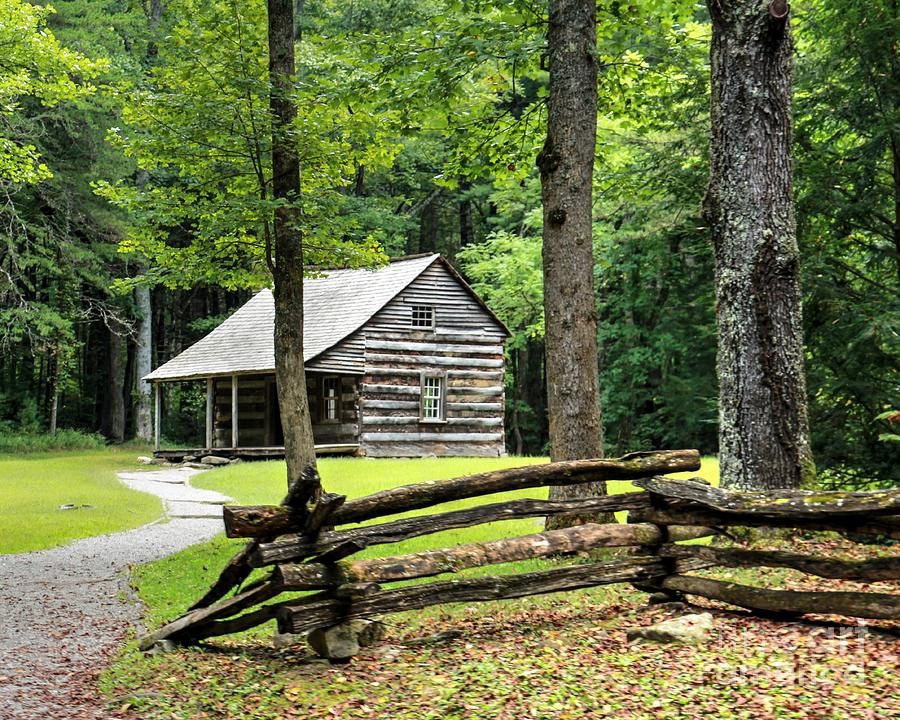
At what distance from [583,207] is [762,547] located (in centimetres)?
437

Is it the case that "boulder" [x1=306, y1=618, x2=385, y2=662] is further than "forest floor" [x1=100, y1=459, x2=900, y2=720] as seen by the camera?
Yes

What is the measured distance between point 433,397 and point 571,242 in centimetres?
2123

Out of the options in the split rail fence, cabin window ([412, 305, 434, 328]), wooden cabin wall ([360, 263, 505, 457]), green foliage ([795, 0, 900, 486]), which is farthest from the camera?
cabin window ([412, 305, 434, 328])

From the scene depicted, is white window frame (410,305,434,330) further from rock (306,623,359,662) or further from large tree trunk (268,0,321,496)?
rock (306,623,359,662)

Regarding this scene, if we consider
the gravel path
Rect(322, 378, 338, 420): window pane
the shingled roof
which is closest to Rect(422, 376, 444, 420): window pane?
Rect(322, 378, 338, 420): window pane

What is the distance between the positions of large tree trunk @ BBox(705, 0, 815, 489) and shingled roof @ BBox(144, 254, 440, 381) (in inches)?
824

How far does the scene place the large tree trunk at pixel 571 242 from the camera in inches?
405

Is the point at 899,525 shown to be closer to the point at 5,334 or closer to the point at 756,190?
the point at 756,190

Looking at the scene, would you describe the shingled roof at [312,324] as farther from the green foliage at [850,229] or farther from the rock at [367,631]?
the rock at [367,631]

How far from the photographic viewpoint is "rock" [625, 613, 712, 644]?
21.1 ft

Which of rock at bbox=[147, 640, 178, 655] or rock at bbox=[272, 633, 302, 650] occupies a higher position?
rock at bbox=[272, 633, 302, 650]

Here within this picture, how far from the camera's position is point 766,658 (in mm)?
5922

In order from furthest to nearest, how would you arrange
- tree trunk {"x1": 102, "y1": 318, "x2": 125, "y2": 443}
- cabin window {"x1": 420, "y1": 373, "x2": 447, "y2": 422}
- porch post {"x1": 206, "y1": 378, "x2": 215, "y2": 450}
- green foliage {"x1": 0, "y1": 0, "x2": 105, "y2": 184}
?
1. tree trunk {"x1": 102, "y1": 318, "x2": 125, "y2": 443}
2. porch post {"x1": 206, "y1": 378, "x2": 215, "y2": 450}
3. cabin window {"x1": 420, "y1": 373, "x2": 447, "y2": 422}
4. green foliage {"x1": 0, "y1": 0, "x2": 105, "y2": 184}

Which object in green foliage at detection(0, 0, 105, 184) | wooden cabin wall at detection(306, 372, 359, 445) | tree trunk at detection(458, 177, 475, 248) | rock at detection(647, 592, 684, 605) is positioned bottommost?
rock at detection(647, 592, 684, 605)
